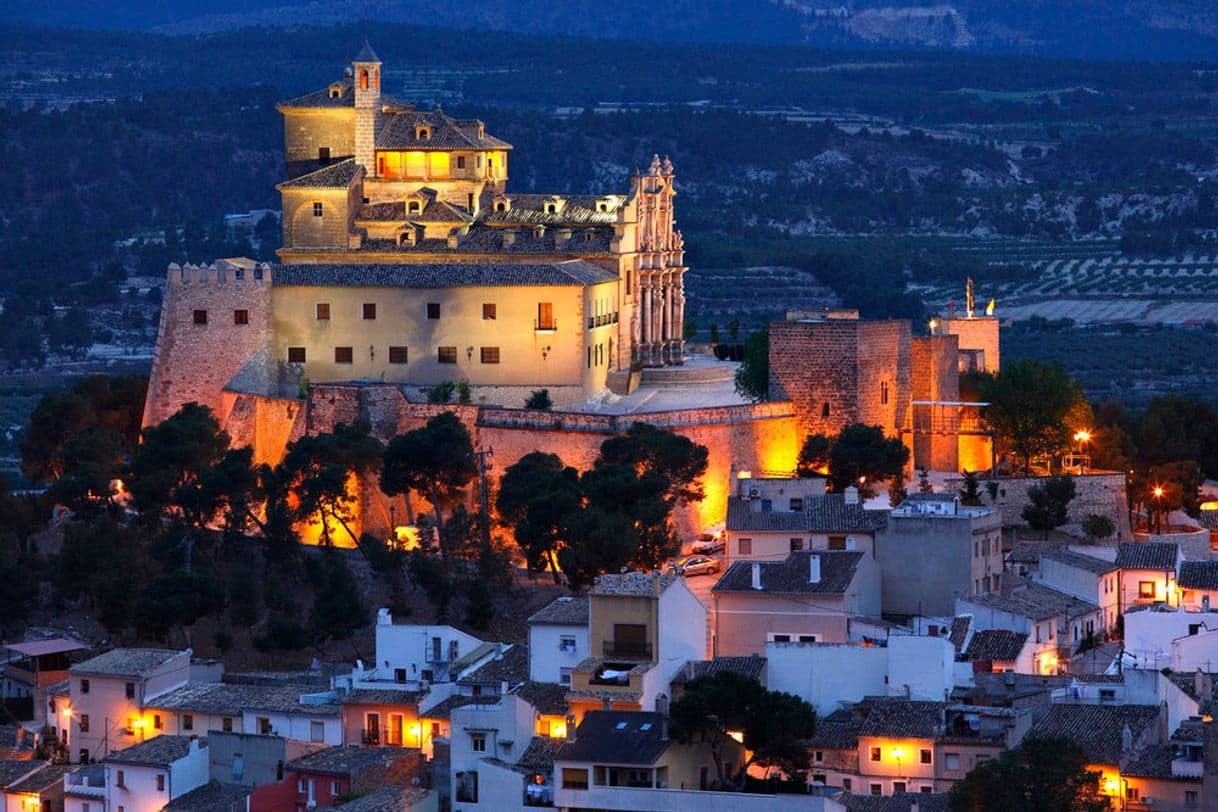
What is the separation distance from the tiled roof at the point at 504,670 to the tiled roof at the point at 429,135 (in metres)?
17.3

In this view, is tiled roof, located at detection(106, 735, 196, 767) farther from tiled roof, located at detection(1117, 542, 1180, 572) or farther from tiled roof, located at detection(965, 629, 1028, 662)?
tiled roof, located at detection(1117, 542, 1180, 572)

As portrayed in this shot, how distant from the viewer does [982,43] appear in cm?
18525

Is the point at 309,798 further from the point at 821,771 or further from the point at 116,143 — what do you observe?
the point at 116,143

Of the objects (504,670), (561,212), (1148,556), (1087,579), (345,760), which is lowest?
(345,760)

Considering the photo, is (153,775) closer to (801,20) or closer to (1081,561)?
(1081,561)

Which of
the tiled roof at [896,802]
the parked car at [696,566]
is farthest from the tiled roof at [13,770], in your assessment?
the tiled roof at [896,802]

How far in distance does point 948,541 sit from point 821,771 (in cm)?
725

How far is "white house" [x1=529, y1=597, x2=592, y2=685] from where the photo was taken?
42.2 metres

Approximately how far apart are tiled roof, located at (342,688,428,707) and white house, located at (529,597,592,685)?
147 centimetres

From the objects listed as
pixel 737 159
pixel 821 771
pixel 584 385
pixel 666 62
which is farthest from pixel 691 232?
pixel 821 771

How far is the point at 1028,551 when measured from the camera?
49.2 meters

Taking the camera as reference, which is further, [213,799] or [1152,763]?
[213,799]

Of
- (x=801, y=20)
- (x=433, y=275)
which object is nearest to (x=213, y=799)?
(x=433, y=275)

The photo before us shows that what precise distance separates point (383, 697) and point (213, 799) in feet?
8.89
